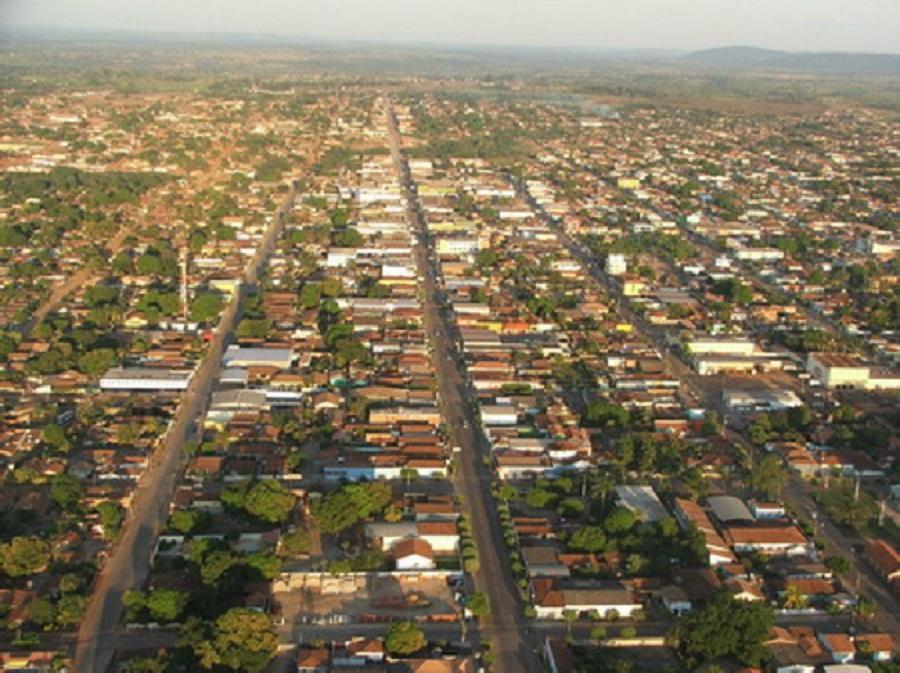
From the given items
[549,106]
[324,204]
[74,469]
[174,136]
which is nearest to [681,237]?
[324,204]

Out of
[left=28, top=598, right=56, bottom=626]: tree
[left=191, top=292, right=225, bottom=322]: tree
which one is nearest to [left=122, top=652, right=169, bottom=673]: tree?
[left=28, top=598, right=56, bottom=626]: tree

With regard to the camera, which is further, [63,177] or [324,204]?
[63,177]

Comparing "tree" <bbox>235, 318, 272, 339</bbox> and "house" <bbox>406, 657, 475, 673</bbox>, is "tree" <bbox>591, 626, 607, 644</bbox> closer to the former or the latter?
"house" <bbox>406, 657, 475, 673</bbox>

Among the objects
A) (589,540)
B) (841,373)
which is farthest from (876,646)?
Result: (841,373)

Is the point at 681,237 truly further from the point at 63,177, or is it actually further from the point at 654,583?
the point at 63,177

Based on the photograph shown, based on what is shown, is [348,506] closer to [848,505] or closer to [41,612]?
[41,612]

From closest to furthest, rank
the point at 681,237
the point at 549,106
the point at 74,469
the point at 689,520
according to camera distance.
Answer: the point at 689,520, the point at 74,469, the point at 681,237, the point at 549,106
